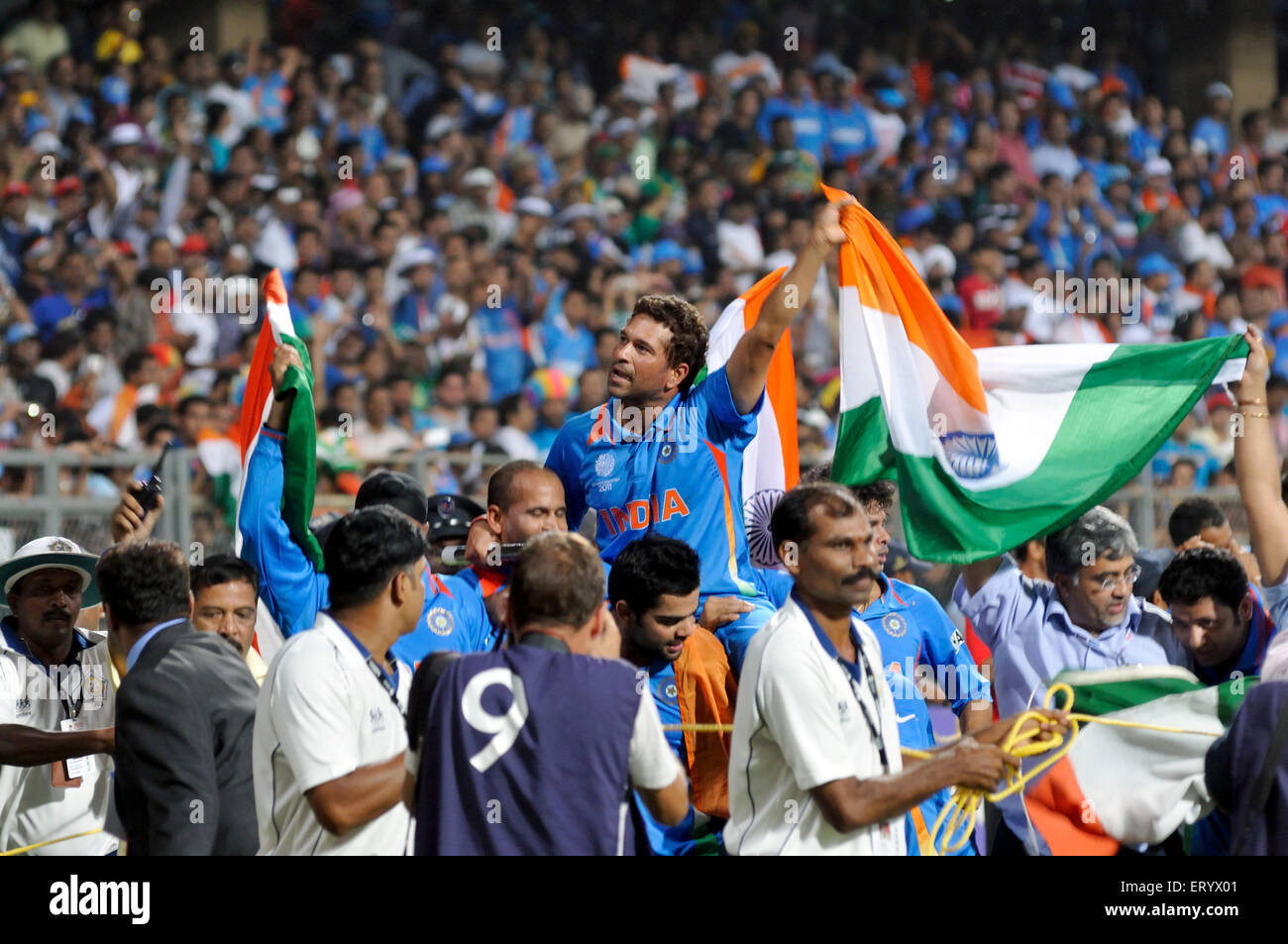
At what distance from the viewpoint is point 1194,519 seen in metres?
7.39

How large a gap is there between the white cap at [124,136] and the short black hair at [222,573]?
859 cm

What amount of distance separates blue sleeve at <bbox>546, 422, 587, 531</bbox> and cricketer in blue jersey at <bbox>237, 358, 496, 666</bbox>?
1.77 ft

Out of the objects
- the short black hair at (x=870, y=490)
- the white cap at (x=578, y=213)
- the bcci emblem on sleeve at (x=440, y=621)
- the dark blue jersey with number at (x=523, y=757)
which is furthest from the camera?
the white cap at (x=578, y=213)

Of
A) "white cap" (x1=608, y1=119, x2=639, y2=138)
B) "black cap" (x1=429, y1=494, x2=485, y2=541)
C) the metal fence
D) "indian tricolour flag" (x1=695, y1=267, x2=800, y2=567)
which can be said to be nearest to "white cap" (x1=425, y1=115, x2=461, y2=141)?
"white cap" (x1=608, y1=119, x2=639, y2=138)

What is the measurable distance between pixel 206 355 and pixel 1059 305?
733 cm

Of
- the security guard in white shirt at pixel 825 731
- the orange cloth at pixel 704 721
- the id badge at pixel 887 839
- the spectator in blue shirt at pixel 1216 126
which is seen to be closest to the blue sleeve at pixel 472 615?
the orange cloth at pixel 704 721

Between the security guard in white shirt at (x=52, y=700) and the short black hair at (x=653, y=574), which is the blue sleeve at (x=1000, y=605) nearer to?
the short black hair at (x=653, y=574)

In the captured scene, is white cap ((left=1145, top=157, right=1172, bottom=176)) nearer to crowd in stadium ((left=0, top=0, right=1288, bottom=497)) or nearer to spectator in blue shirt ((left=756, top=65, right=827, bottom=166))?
crowd in stadium ((left=0, top=0, right=1288, bottom=497))

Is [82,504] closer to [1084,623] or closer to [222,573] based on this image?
[222,573]

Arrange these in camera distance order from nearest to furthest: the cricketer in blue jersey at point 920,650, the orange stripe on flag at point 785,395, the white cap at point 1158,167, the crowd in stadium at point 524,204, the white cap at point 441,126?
1. the cricketer in blue jersey at point 920,650
2. the orange stripe on flag at point 785,395
3. the crowd in stadium at point 524,204
4. the white cap at point 441,126
5. the white cap at point 1158,167

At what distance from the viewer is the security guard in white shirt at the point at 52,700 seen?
5395 millimetres

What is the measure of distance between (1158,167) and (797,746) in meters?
13.8

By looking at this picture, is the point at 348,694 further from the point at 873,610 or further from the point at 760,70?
the point at 760,70

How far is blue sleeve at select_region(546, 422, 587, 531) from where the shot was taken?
5898 millimetres
